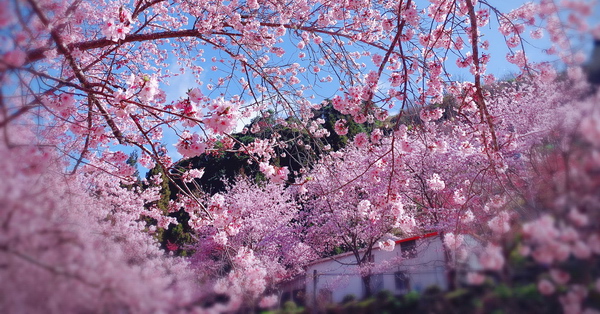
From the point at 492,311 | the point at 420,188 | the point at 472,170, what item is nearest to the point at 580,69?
the point at 492,311

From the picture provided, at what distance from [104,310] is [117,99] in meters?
2.11

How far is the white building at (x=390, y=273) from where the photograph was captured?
2.75 feet

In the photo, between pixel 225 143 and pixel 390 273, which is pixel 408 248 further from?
pixel 390 273

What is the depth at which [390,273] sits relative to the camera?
1.07 metres

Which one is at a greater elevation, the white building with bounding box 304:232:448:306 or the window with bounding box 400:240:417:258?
the window with bounding box 400:240:417:258

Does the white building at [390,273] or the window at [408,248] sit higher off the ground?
the window at [408,248]

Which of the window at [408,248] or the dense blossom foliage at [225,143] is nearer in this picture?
the dense blossom foliage at [225,143]

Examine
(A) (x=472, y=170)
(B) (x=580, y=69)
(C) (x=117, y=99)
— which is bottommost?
(B) (x=580, y=69)

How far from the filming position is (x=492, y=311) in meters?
0.65

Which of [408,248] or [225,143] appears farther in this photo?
[408,248]

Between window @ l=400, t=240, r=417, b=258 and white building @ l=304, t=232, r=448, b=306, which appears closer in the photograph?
white building @ l=304, t=232, r=448, b=306

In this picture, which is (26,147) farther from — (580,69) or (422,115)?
(422,115)

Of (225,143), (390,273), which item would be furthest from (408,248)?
(390,273)

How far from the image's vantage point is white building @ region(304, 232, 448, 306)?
84 centimetres
